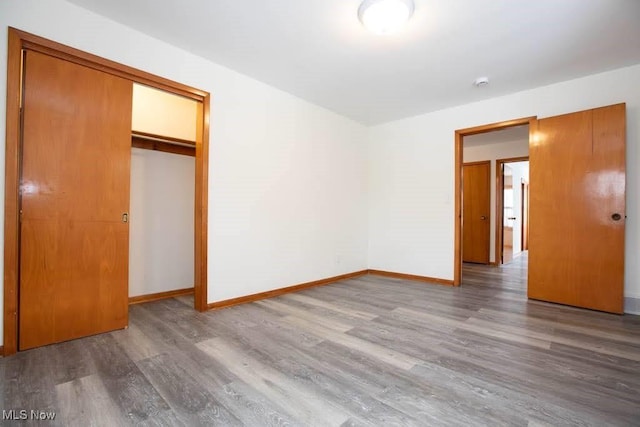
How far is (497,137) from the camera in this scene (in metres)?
5.61

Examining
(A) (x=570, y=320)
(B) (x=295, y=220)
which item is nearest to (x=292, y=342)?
(B) (x=295, y=220)

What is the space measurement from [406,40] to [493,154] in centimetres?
465

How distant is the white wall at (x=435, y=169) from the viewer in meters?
3.01

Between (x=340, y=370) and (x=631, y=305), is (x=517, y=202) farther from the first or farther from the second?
(x=340, y=370)

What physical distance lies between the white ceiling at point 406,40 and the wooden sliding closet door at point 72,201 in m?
0.64

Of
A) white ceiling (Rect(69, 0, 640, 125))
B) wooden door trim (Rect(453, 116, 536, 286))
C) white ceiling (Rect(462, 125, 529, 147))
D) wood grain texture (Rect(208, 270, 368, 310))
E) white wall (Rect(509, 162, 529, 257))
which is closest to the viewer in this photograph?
white ceiling (Rect(69, 0, 640, 125))

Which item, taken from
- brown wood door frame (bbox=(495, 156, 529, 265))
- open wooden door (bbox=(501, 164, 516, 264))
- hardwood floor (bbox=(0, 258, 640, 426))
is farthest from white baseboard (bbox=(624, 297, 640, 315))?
open wooden door (bbox=(501, 164, 516, 264))

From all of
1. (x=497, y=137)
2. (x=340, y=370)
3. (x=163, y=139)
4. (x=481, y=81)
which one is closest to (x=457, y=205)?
(x=481, y=81)

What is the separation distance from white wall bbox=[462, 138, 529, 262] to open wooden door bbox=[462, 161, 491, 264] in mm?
74

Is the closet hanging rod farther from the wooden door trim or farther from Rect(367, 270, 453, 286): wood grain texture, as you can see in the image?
the wooden door trim

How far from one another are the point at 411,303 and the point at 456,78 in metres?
2.64

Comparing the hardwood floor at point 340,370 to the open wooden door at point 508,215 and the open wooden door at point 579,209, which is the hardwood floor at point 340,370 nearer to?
the open wooden door at point 579,209

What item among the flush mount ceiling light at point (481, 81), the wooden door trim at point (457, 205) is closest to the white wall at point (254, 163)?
the wooden door trim at point (457, 205)

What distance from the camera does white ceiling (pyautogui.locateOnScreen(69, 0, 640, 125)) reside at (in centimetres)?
216
